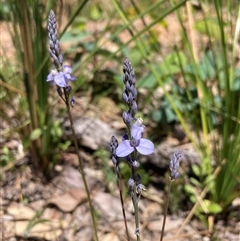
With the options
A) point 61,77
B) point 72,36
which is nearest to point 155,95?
point 72,36

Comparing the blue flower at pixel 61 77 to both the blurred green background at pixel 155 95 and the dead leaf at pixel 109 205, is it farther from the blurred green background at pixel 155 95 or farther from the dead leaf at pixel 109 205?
the dead leaf at pixel 109 205

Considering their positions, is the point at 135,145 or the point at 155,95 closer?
the point at 135,145

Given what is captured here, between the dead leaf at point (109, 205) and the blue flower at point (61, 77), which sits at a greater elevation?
the blue flower at point (61, 77)

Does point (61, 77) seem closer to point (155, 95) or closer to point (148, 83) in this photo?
point (148, 83)

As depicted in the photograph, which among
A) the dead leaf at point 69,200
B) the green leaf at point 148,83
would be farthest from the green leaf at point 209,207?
the green leaf at point 148,83

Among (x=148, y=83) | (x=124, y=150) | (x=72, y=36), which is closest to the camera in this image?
(x=124, y=150)

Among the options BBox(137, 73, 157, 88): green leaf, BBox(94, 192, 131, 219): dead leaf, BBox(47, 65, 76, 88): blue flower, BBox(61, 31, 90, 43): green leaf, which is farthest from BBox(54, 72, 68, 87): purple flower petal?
BBox(61, 31, 90, 43): green leaf

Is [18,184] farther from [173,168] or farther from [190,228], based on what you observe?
[173,168]

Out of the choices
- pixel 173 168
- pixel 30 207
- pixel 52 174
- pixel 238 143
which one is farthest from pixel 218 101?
pixel 173 168
